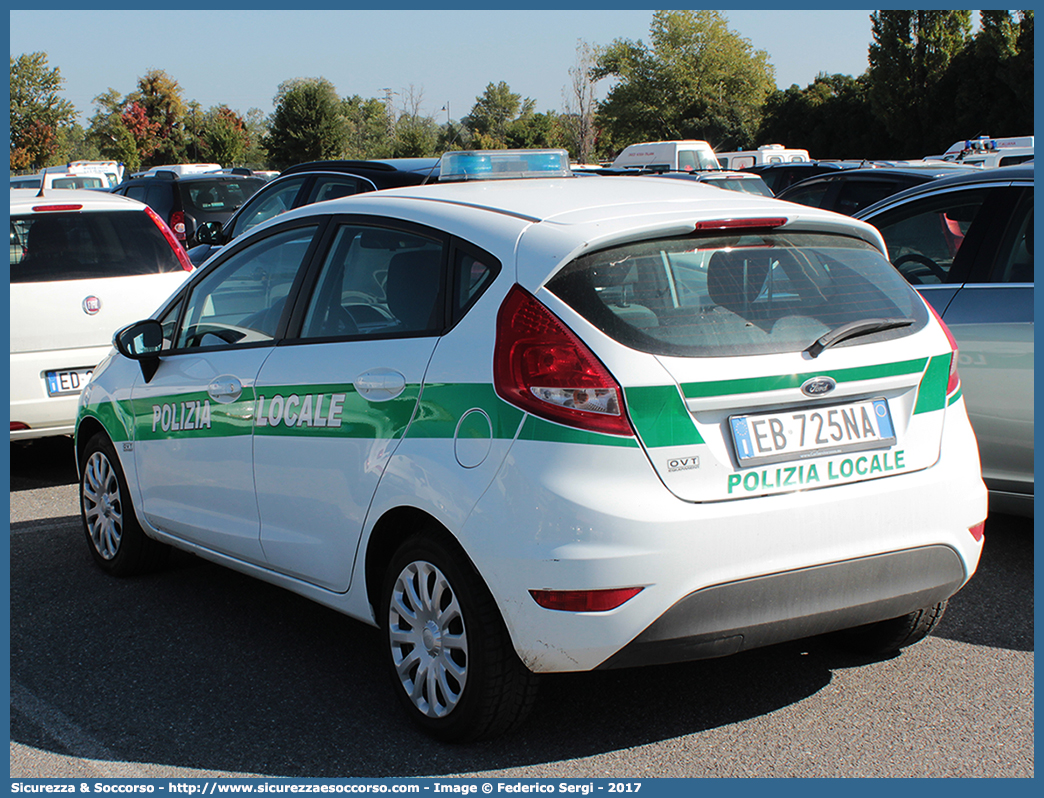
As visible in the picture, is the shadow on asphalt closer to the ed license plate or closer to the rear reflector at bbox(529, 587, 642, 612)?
the rear reflector at bbox(529, 587, 642, 612)

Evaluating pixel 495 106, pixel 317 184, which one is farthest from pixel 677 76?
pixel 317 184

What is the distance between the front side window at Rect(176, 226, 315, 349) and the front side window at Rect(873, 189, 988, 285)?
2.91 metres

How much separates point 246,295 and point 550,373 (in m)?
1.83

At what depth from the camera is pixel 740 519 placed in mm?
2887

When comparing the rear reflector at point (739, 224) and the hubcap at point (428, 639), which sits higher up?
the rear reflector at point (739, 224)

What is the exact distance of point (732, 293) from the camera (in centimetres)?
308

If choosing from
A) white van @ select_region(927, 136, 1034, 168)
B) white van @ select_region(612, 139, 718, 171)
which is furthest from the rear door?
white van @ select_region(612, 139, 718, 171)

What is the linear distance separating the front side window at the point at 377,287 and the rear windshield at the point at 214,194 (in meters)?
13.2

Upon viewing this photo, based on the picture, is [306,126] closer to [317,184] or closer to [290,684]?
[317,184]

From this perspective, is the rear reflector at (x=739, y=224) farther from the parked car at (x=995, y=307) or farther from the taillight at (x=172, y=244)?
the taillight at (x=172, y=244)

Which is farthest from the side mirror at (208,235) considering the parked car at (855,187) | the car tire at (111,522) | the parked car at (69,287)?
the parked car at (855,187)

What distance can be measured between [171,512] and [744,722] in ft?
8.00

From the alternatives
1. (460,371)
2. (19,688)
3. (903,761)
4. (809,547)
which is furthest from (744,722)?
(19,688)

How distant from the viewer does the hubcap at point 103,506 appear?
493 cm
